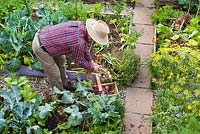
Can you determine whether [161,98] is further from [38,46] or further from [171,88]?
[38,46]

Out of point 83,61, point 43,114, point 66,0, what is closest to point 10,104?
point 43,114

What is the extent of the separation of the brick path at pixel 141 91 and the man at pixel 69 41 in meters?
0.74

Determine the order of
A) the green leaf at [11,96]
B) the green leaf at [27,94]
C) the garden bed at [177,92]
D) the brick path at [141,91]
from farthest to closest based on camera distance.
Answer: the brick path at [141,91] < the green leaf at [27,94] < the green leaf at [11,96] < the garden bed at [177,92]

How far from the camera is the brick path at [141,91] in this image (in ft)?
19.8

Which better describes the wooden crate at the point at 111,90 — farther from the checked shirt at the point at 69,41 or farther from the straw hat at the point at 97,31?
the straw hat at the point at 97,31

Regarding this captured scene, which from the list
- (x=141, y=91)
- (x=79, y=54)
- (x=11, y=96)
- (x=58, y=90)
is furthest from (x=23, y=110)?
(x=141, y=91)

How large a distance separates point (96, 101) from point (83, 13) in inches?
77.8

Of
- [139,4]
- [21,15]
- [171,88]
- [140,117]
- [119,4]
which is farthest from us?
[139,4]

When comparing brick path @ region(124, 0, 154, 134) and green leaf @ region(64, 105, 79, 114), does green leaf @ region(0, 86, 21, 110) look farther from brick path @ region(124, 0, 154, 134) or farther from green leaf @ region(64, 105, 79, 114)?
brick path @ region(124, 0, 154, 134)

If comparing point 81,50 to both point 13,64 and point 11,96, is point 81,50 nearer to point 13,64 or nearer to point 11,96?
point 11,96

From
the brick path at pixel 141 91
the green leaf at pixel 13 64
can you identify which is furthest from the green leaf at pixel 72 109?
the green leaf at pixel 13 64

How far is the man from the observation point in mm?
5641

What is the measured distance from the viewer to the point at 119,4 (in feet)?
25.6

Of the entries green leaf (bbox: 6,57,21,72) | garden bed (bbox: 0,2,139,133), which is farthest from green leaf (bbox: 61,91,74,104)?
green leaf (bbox: 6,57,21,72)
